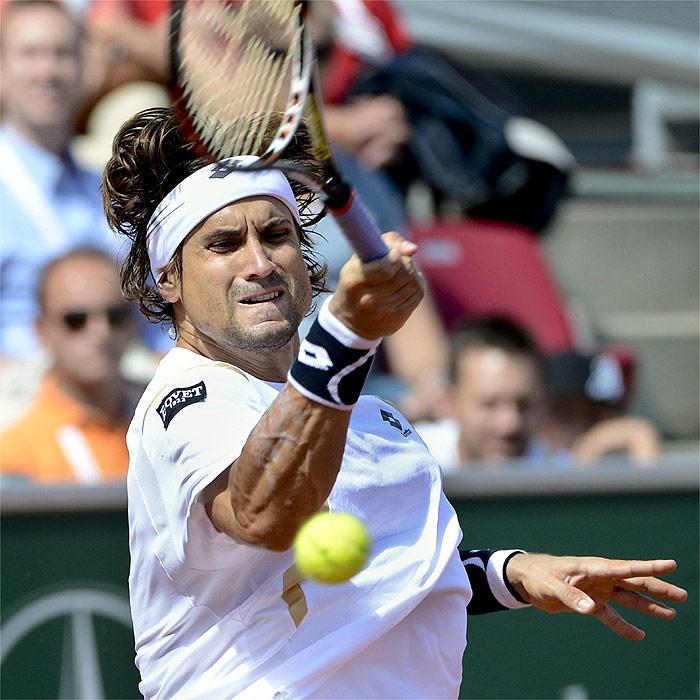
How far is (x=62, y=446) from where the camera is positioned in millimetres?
4824

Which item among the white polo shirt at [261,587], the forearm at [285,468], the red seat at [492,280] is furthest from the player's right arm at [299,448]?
the red seat at [492,280]

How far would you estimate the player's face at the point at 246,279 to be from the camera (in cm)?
243

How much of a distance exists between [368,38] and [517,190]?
1.02 metres

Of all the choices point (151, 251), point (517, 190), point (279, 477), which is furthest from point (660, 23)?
point (279, 477)

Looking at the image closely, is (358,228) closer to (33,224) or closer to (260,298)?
(260,298)

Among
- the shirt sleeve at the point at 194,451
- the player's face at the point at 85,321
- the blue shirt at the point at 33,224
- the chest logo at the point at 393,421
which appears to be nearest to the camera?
the shirt sleeve at the point at 194,451

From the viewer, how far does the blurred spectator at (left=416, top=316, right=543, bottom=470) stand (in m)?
5.20

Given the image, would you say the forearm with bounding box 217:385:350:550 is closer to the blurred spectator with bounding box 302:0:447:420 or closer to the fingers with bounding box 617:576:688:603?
the fingers with bounding box 617:576:688:603

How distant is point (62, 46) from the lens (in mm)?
5477

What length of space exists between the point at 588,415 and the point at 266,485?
3.91m

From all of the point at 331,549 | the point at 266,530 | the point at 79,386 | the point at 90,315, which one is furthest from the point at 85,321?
the point at 331,549

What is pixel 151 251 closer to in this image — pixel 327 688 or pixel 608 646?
pixel 327 688

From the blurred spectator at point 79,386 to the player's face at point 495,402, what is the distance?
4.21ft

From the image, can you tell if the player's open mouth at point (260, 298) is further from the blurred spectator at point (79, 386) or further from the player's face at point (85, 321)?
the player's face at point (85, 321)
